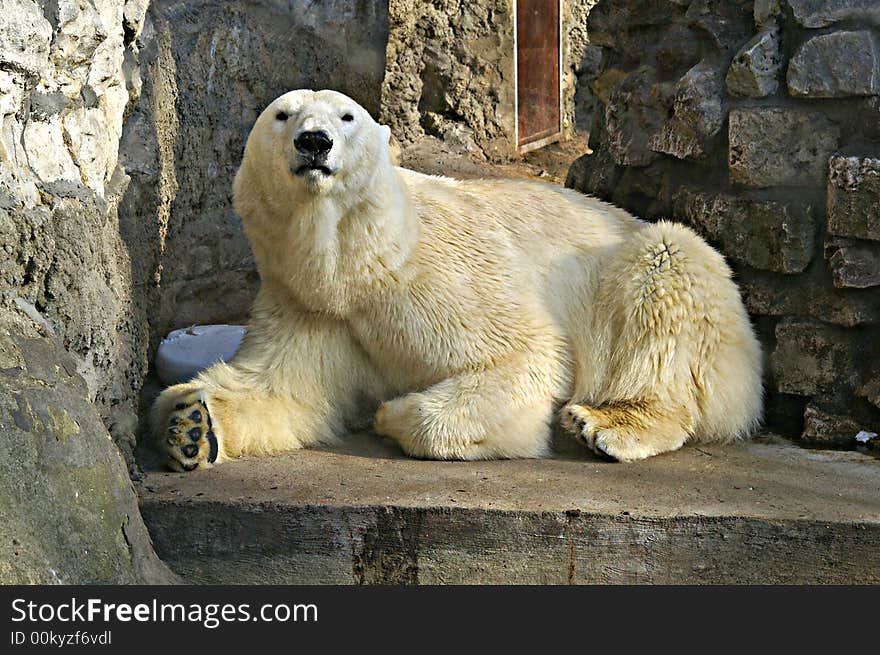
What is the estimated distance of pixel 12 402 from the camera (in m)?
2.54

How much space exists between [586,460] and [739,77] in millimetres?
1355

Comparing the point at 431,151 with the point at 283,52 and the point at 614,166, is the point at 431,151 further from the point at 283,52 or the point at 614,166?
the point at 614,166

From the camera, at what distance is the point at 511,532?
318 cm

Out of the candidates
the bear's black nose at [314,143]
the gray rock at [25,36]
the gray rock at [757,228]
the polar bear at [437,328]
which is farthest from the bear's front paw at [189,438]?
the gray rock at [757,228]

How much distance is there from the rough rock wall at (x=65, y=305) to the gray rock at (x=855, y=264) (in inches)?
87.8

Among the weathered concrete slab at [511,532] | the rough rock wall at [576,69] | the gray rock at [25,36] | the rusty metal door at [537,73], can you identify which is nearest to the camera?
the gray rock at [25,36]

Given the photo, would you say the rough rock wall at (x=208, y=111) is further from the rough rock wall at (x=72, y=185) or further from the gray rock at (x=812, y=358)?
the gray rock at (x=812, y=358)

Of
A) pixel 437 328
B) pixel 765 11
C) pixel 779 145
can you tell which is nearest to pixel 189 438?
pixel 437 328

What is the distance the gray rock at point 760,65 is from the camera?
12.6ft

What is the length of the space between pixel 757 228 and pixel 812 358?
1.54ft

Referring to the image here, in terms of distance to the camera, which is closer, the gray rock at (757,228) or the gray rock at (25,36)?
the gray rock at (25,36)

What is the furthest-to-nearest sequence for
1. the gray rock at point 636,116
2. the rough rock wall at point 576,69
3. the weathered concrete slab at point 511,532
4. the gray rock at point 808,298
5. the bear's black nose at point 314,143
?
the rough rock wall at point 576,69 < the gray rock at point 636,116 < the gray rock at point 808,298 < the bear's black nose at point 314,143 < the weathered concrete slab at point 511,532

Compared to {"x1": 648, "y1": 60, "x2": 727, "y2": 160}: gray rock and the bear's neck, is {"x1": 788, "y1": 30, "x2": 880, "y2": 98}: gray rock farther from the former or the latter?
the bear's neck

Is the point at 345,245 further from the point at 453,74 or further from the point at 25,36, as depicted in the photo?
the point at 453,74
